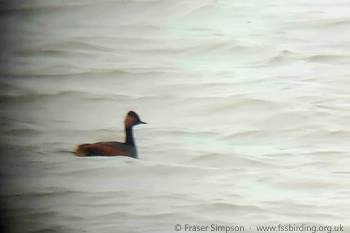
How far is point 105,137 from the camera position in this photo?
1.37 meters

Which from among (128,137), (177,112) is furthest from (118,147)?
(177,112)

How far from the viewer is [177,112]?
1341 millimetres

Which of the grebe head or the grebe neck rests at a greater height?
the grebe head

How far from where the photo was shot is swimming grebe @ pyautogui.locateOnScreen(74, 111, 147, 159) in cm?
134

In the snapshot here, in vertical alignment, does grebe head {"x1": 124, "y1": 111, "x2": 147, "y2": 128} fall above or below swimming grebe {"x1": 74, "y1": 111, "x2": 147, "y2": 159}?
above

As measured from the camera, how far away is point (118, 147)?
1349 millimetres

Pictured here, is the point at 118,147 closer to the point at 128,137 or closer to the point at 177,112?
the point at 128,137

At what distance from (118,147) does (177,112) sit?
17 centimetres

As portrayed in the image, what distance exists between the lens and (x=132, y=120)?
1.34 meters

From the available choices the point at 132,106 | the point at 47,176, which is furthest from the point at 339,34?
the point at 47,176

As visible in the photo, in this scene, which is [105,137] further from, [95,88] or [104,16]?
[104,16]

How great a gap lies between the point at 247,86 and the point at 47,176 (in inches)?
22.2

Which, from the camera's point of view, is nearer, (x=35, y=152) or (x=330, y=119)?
(x=330, y=119)

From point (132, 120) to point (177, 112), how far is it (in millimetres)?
114
